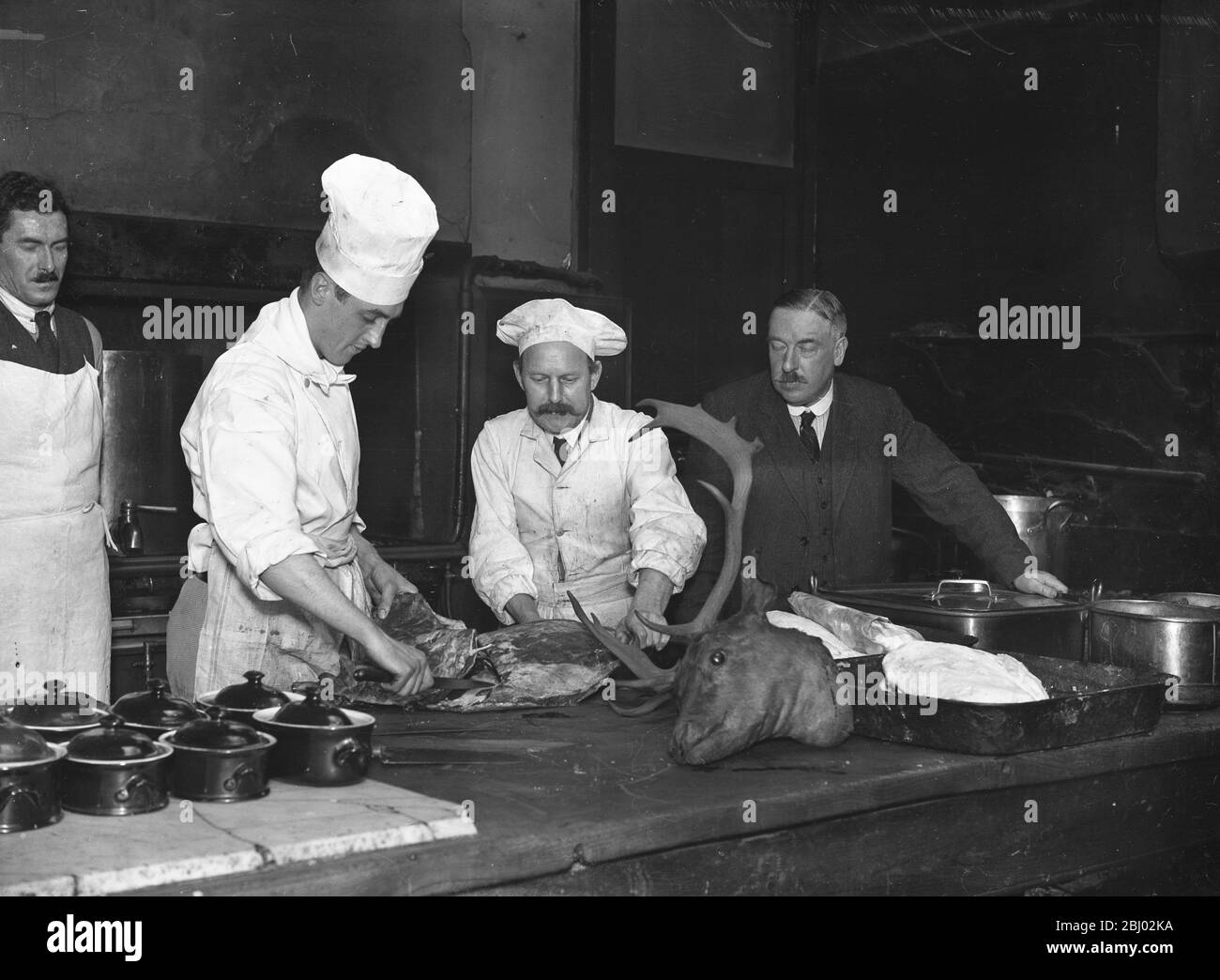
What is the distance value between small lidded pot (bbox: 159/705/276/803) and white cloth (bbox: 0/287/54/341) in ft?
7.50

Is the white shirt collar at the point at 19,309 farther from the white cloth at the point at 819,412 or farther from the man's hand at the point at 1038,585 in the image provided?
the man's hand at the point at 1038,585

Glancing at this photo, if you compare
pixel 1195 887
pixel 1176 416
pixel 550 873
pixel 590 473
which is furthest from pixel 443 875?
pixel 1176 416

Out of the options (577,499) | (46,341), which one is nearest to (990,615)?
(577,499)

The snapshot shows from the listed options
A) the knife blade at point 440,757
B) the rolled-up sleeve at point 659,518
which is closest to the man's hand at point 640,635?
the rolled-up sleeve at point 659,518

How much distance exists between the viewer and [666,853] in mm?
2195

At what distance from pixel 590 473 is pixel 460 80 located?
8.06 ft

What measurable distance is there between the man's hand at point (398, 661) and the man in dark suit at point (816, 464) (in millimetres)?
1790

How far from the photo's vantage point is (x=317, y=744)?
2.21 m

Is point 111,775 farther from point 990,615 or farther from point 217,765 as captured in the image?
point 990,615

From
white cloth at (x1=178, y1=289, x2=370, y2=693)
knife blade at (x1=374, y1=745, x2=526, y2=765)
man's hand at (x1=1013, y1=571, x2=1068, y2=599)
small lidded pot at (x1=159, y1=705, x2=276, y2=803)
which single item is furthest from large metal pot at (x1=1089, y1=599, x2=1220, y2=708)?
small lidded pot at (x1=159, y1=705, x2=276, y2=803)

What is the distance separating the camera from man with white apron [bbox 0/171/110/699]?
12.8ft

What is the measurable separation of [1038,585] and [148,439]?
9.88 feet

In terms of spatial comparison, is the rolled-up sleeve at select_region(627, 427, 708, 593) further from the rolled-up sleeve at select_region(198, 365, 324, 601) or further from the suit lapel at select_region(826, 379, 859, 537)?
the rolled-up sleeve at select_region(198, 365, 324, 601)

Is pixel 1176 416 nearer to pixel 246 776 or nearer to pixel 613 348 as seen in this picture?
pixel 613 348
